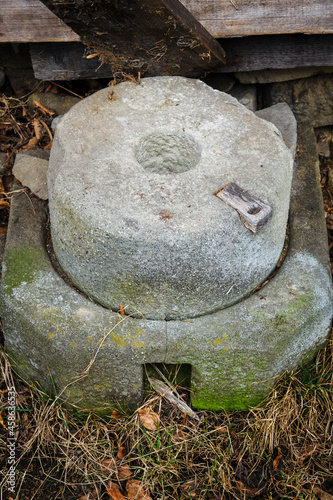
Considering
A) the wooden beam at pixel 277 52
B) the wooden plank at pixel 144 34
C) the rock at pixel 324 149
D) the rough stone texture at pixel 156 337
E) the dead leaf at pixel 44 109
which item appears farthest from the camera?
the rock at pixel 324 149

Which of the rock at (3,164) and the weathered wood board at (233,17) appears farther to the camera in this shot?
the rock at (3,164)

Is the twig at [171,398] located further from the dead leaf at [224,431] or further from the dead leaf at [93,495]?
the dead leaf at [93,495]

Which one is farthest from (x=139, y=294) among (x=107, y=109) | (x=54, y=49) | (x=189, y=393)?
(x=54, y=49)

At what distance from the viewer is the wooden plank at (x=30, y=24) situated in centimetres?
308

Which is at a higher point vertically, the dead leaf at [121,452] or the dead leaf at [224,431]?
the dead leaf at [224,431]

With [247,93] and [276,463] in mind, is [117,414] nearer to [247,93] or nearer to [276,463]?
[276,463]

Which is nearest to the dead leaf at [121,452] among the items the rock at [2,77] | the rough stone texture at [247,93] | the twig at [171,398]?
the twig at [171,398]

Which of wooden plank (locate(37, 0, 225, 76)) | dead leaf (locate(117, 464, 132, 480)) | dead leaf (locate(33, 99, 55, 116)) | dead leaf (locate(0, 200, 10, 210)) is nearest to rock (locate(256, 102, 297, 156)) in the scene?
wooden plank (locate(37, 0, 225, 76))

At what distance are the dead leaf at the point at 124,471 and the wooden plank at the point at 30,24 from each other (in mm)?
2384

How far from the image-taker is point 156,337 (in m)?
2.36

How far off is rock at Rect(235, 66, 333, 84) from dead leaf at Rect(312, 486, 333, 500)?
2561 mm

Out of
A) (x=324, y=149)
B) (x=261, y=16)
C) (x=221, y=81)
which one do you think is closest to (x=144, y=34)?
(x=261, y=16)

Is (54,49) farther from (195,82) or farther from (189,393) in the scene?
(189,393)

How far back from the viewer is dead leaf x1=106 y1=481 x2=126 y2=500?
7.88 feet
